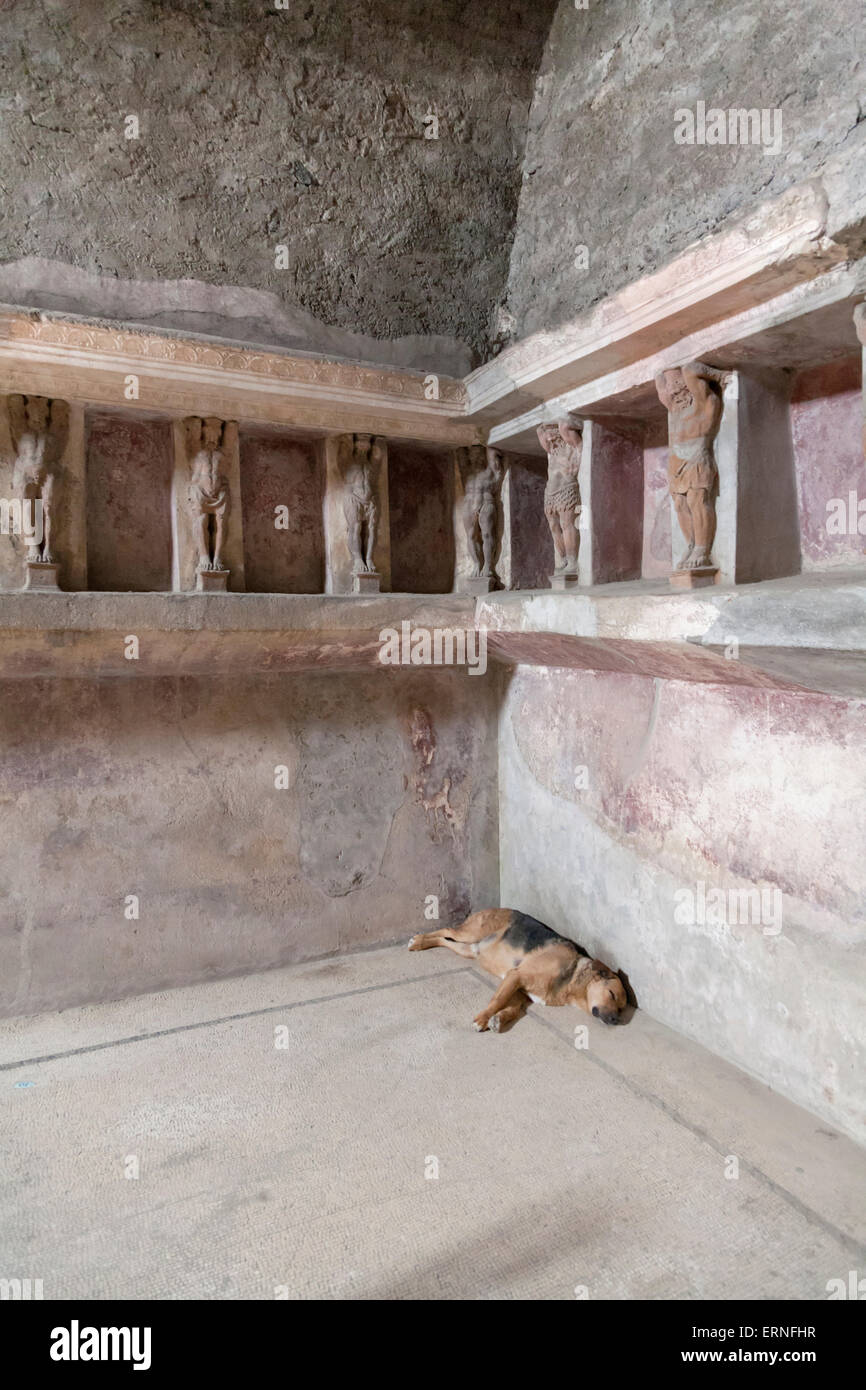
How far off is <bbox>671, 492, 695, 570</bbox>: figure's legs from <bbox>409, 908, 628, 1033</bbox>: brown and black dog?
2.26 m

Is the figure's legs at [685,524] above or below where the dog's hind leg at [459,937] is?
above

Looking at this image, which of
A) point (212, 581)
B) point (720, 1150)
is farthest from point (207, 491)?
point (720, 1150)

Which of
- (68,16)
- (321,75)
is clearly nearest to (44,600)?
(68,16)

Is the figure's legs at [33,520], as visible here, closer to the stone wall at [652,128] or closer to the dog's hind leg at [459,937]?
the stone wall at [652,128]

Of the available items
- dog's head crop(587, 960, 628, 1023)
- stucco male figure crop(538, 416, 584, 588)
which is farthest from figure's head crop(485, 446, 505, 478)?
dog's head crop(587, 960, 628, 1023)

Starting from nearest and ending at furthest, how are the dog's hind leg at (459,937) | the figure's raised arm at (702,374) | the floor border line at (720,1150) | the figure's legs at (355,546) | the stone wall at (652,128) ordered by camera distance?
1. the floor border line at (720,1150)
2. the stone wall at (652,128)
3. the figure's raised arm at (702,374)
4. the figure's legs at (355,546)
5. the dog's hind leg at (459,937)

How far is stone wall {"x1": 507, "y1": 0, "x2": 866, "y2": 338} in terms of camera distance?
3.22 metres

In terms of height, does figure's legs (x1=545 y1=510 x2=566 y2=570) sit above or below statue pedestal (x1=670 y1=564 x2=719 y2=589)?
above

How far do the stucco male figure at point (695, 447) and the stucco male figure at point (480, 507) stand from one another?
1.69m

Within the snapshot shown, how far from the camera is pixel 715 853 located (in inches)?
164

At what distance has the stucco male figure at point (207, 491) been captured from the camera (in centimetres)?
464

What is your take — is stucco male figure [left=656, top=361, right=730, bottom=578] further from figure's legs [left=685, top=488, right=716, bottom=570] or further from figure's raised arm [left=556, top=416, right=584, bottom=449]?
figure's raised arm [left=556, top=416, right=584, bottom=449]

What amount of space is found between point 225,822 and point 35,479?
7.25 ft

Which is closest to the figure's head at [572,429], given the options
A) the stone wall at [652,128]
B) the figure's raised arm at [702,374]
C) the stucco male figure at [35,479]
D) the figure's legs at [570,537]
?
the figure's legs at [570,537]
